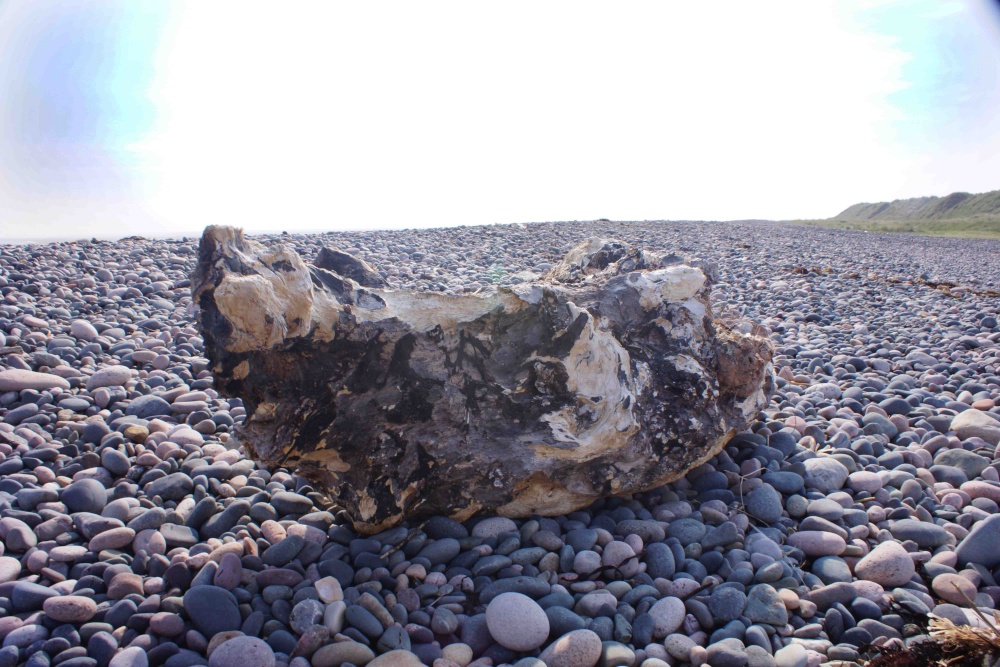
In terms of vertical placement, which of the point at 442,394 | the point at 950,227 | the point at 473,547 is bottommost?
the point at 473,547

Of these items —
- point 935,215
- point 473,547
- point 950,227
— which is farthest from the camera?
point 935,215

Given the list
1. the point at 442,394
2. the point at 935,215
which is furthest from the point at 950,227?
the point at 442,394

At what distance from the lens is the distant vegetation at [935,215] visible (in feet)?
119

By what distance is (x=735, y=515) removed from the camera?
3395 millimetres

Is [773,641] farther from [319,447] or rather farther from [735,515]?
[319,447]

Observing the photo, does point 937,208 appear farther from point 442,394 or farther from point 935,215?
point 442,394

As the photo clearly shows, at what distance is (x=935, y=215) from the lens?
49125 millimetres

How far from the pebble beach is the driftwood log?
0.80ft

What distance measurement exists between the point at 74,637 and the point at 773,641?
9.57 feet

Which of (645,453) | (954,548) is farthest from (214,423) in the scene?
(954,548)

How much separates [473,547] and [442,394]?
80cm

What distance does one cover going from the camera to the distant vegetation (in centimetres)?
3638

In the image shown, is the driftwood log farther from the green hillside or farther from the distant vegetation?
the green hillside

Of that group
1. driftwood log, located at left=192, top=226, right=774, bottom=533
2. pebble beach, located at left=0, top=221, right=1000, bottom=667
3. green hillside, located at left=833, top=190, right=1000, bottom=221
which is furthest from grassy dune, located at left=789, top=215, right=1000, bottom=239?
driftwood log, located at left=192, top=226, right=774, bottom=533
